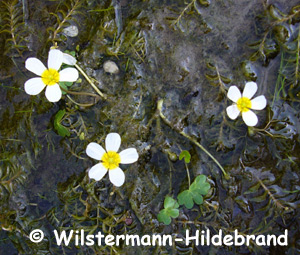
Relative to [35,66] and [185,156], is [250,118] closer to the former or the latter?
[185,156]

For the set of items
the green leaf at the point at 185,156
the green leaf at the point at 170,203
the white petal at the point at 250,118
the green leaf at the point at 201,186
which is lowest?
the green leaf at the point at 170,203

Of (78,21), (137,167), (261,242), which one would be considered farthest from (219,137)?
(78,21)

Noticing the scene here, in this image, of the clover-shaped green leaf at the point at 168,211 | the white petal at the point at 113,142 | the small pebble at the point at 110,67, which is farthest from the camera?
the small pebble at the point at 110,67

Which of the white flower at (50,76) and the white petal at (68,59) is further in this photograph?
the white petal at (68,59)

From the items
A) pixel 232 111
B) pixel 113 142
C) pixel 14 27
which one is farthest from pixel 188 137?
pixel 14 27

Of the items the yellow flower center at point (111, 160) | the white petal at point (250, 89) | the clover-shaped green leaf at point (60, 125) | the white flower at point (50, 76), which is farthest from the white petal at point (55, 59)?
the white petal at point (250, 89)

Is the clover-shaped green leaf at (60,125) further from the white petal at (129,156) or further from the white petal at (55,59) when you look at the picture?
the white petal at (129,156)

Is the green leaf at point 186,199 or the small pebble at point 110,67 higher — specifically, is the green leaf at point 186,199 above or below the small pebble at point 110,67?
below

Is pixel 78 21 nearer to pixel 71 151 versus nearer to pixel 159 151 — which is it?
pixel 71 151
